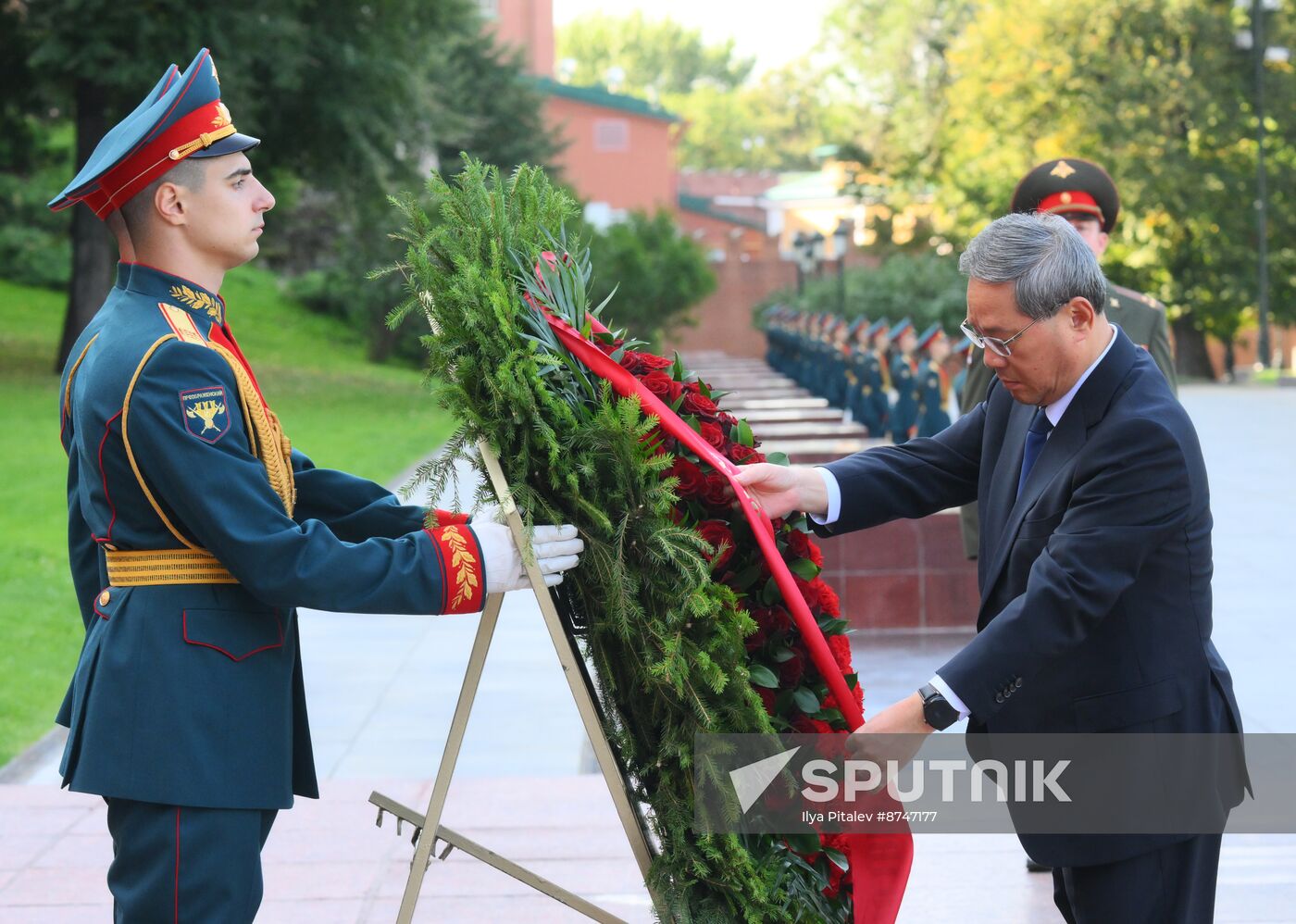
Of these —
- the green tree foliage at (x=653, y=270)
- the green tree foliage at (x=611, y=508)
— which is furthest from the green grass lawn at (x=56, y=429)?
the green tree foliage at (x=653, y=270)

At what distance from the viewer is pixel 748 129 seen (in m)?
94.9

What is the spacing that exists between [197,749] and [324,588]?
359mm

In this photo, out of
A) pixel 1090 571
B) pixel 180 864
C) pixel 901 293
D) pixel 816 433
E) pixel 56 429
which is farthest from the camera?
pixel 901 293

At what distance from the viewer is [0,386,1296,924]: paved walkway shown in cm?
412

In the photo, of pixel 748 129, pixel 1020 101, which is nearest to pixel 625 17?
pixel 748 129

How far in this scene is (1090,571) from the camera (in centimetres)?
232

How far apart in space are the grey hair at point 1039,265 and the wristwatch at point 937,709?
66cm

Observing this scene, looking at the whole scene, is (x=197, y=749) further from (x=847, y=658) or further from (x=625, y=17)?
Result: (x=625, y=17)

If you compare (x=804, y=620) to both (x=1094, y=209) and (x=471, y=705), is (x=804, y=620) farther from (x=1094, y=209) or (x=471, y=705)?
(x=1094, y=209)

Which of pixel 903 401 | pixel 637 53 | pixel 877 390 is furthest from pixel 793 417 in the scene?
pixel 637 53

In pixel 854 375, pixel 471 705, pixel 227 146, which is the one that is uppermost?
pixel 227 146

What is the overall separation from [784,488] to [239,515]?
108 cm

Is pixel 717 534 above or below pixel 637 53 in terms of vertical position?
below

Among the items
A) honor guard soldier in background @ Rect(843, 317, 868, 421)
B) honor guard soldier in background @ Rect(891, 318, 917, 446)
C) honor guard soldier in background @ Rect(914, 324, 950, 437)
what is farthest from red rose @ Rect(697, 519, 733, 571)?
honor guard soldier in background @ Rect(843, 317, 868, 421)
